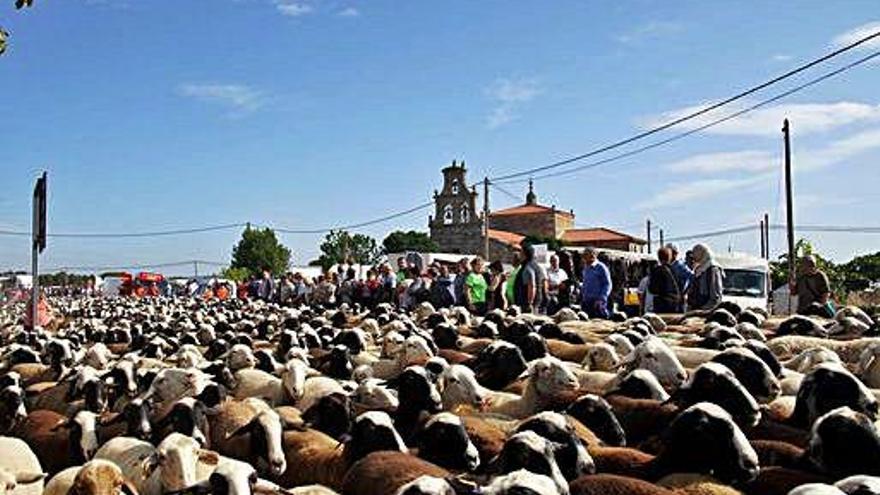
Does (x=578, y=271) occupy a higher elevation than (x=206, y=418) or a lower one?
higher

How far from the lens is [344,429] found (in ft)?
22.9

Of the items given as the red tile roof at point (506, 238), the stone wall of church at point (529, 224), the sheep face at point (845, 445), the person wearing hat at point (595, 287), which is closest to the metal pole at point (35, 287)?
the person wearing hat at point (595, 287)

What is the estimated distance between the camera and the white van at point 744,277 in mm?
26422

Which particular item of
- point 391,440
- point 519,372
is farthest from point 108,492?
point 519,372

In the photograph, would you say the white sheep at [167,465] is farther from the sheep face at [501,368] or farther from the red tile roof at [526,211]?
the red tile roof at [526,211]

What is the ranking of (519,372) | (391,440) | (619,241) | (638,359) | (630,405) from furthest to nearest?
1. (619,241)
2. (519,372)
3. (638,359)
4. (630,405)
5. (391,440)

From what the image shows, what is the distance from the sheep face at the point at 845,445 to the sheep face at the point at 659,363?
2779 mm

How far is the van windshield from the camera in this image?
26430 mm

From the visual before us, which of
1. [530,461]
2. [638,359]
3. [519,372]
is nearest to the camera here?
[530,461]

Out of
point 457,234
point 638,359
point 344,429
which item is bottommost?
point 344,429

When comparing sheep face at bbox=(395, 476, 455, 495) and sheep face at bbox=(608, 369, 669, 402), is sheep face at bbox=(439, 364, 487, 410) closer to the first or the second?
sheep face at bbox=(608, 369, 669, 402)

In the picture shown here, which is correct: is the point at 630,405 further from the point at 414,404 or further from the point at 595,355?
the point at 595,355

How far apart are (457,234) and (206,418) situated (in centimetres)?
7718

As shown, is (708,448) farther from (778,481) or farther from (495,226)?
(495,226)
